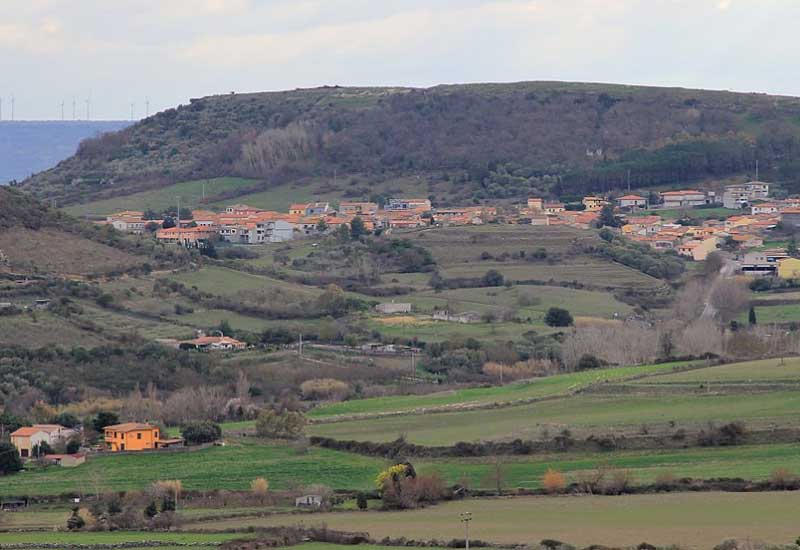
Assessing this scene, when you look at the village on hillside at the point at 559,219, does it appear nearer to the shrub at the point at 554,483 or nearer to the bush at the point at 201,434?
the bush at the point at 201,434

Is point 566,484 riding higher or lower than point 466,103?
lower

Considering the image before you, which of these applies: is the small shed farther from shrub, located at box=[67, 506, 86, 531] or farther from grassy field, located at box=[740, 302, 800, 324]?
grassy field, located at box=[740, 302, 800, 324]

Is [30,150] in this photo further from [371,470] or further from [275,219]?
[371,470]

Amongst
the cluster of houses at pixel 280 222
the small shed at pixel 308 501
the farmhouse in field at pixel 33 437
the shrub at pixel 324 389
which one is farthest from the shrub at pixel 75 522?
the cluster of houses at pixel 280 222

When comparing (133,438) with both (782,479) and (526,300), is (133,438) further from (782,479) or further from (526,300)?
(526,300)

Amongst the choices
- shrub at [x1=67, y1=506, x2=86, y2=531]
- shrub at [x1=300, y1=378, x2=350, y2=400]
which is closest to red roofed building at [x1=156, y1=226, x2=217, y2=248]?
shrub at [x1=300, y1=378, x2=350, y2=400]

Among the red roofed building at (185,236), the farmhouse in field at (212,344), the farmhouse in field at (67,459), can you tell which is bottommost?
the farmhouse in field at (67,459)

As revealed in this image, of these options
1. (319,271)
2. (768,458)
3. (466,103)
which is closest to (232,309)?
(319,271)
